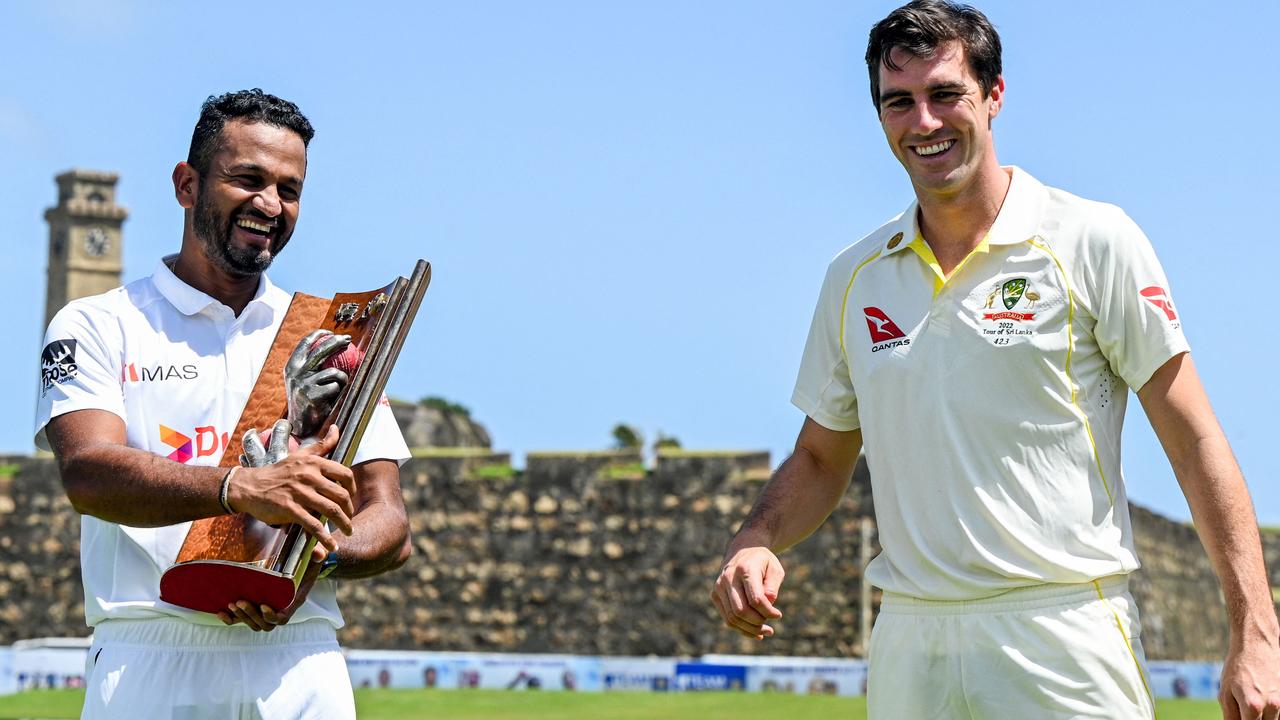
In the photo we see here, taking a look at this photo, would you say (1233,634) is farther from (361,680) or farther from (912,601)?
(361,680)

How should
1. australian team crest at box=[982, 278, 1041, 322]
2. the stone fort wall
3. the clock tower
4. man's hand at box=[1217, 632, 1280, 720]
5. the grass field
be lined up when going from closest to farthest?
man's hand at box=[1217, 632, 1280, 720]
australian team crest at box=[982, 278, 1041, 322]
the grass field
the stone fort wall
the clock tower

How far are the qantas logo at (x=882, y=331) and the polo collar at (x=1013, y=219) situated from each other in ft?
0.49

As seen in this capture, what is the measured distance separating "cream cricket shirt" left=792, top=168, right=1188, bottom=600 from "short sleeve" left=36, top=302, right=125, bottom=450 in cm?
159

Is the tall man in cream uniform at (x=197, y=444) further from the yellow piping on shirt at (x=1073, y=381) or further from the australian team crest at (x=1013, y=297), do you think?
the yellow piping on shirt at (x=1073, y=381)

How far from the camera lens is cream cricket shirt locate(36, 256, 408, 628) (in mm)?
3807

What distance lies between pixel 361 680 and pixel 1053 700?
37.7 feet

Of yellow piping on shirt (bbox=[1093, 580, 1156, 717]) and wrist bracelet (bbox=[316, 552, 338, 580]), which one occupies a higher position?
wrist bracelet (bbox=[316, 552, 338, 580])

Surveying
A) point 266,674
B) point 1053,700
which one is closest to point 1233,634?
point 1053,700

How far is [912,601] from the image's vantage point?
360 centimetres

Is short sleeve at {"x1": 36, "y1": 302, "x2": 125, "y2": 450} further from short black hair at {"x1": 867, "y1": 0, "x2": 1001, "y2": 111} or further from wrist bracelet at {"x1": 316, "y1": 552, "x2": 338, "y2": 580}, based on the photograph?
short black hair at {"x1": 867, "y1": 0, "x2": 1001, "y2": 111}

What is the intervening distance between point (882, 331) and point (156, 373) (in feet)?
5.05

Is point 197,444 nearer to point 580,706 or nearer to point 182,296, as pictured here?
point 182,296

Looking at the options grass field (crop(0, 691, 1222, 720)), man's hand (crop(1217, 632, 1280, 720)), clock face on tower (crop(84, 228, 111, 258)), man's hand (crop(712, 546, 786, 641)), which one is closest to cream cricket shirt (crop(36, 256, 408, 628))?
man's hand (crop(712, 546, 786, 641))

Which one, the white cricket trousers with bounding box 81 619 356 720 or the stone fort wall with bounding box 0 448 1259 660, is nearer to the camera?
the white cricket trousers with bounding box 81 619 356 720
